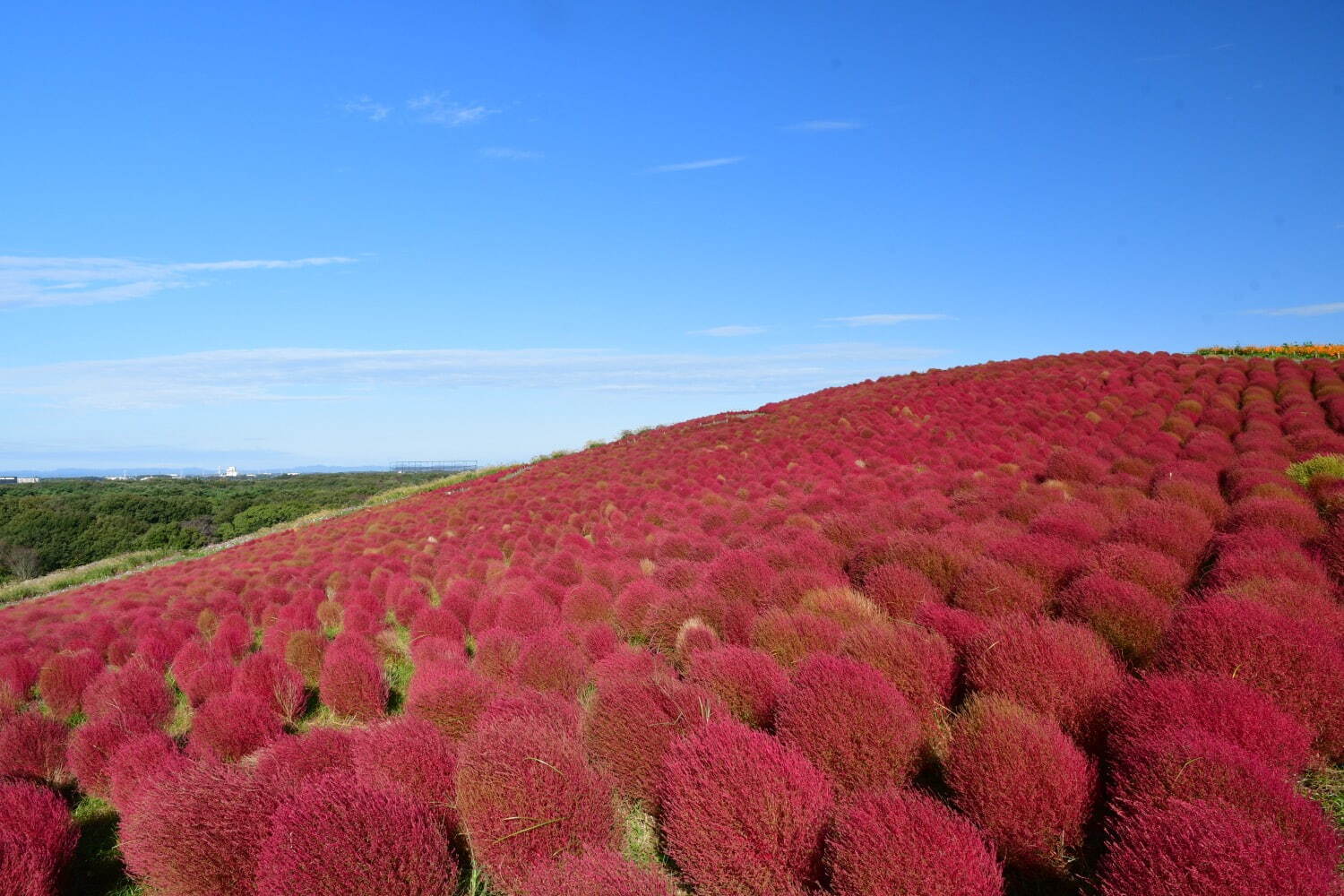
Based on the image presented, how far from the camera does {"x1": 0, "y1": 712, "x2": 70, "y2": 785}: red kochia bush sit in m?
5.74

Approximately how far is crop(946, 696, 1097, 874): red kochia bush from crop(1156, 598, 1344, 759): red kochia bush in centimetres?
110

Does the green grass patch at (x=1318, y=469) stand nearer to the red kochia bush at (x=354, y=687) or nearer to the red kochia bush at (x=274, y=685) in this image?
the red kochia bush at (x=354, y=687)

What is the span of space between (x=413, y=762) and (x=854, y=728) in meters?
2.52

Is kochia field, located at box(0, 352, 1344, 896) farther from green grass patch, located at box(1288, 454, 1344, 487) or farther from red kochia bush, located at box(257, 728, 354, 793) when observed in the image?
green grass patch, located at box(1288, 454, 1344, 487)

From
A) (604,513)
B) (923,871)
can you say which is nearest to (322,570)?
(604,513)

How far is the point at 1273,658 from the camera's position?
3449 millimetres

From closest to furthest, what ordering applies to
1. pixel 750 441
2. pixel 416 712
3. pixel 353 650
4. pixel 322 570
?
1. pixel 416 712
2. pixel 353 650
3. pixel 322 570
4. pixel 750 441

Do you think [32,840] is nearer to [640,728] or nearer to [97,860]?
[97,860]

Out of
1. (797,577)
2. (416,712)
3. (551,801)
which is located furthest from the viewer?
(797,577)

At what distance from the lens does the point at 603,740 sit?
4.16 meters

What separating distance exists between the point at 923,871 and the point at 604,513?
1273 centimetres

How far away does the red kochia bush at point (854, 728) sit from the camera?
3.49 metres

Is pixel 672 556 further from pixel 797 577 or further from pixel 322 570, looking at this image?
pixel 322 570

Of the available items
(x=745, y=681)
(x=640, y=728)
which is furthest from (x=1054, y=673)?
(x=640, y=728)
